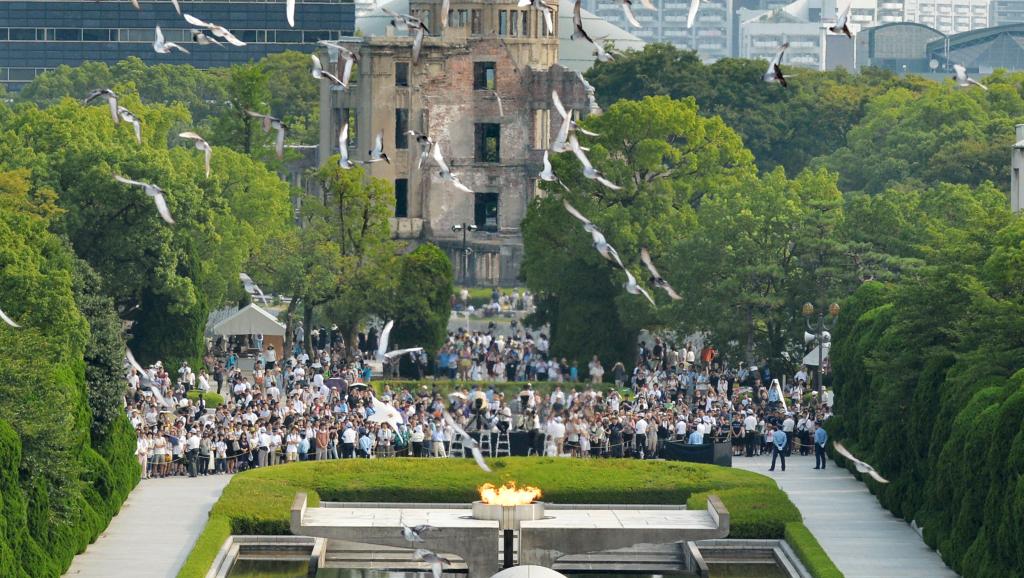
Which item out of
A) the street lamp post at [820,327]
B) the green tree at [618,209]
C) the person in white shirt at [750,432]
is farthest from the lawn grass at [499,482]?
the green tree at [618,209]

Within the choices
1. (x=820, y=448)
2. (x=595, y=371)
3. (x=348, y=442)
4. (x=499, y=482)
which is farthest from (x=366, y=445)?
(x=595, y=371)

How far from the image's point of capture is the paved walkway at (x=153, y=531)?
162 ft

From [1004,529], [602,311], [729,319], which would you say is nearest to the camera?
[1004,529]

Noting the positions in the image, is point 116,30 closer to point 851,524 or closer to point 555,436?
point 555,436

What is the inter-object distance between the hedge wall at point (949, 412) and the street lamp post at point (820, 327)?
21.3 feet

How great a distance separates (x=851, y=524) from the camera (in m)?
55.3

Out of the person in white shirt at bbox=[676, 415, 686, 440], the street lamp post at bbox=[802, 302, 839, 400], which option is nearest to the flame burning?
the person in white shirt at bbox=[676, 415, 686, 440]

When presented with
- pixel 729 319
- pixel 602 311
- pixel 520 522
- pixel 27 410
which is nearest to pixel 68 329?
pixel 27 410

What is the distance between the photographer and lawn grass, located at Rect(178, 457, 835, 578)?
5428 cm

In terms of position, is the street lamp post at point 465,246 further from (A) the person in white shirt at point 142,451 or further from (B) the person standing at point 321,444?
(A) the person in white shirt at point 142,451

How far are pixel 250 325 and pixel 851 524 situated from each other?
106 feet

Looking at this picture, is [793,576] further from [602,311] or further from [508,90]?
[508,90]

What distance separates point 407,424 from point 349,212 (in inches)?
869

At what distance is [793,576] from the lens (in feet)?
165
